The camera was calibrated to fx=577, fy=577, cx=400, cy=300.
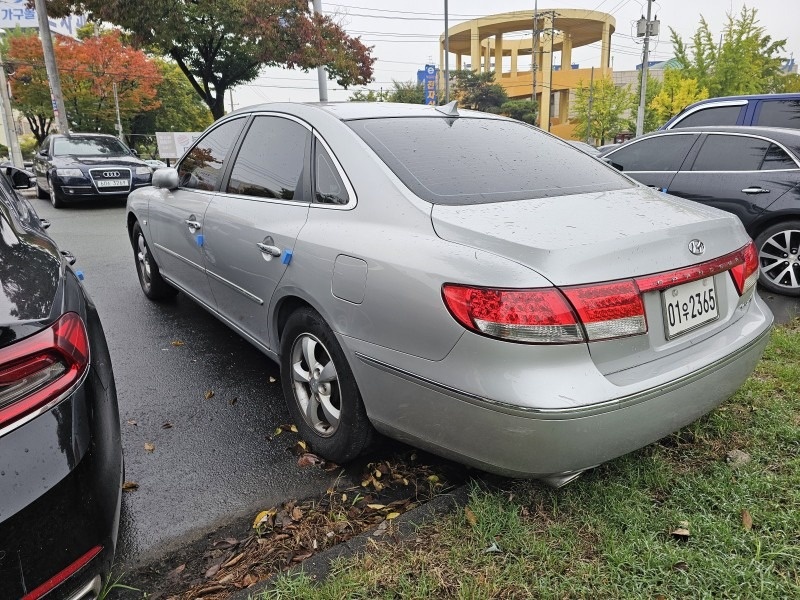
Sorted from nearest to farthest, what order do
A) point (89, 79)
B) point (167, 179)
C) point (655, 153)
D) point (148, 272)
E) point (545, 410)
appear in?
point (545, 410), point (167, 179), point (148, 272), point (655, 153), point (89, 79)

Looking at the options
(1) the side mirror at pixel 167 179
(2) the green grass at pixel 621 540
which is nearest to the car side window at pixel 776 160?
(2) the green grass at pixel 621 540

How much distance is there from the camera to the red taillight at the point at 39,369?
1.42m

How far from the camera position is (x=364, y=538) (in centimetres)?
209

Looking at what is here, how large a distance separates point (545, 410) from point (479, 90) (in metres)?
63.0

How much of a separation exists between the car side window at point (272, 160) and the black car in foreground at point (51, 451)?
4.43 feet

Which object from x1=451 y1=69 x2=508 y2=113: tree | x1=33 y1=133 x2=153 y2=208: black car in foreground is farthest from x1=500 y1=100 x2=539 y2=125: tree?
x1=33 y1=133 x2=153 y2=208: black car in foreground

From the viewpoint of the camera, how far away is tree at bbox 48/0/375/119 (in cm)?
1438

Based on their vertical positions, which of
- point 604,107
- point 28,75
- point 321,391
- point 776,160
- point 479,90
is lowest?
point 321,391

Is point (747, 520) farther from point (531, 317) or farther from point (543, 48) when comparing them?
point (543, 48)

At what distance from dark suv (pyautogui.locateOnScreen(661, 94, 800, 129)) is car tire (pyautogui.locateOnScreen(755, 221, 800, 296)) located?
248cm

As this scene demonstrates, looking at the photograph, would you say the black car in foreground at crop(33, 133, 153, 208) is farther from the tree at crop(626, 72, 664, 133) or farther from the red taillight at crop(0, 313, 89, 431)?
the tree at crop(626, 72, 664, 133)

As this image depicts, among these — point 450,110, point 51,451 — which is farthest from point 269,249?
point 51,451

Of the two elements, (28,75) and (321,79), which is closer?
(321,79)

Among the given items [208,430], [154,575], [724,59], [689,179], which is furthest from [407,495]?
[724,59]
